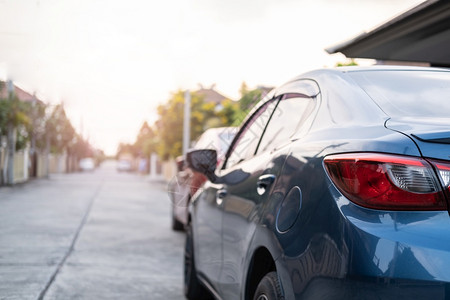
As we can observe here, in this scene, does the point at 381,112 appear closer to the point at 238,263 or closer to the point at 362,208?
the point at 362,208

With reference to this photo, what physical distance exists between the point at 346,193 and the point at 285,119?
4.15 feet

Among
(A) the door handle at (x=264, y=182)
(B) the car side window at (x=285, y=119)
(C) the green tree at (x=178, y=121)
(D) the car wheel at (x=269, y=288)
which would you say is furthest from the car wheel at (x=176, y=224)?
(C) the green tree at (x=178, y=121)

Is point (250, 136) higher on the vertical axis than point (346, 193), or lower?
higher

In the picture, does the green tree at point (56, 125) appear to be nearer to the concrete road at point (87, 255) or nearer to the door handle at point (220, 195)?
the concrete road at point (87, 255)

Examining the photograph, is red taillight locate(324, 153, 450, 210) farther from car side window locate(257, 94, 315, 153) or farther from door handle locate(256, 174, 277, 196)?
car side window locate(257, 94, 315, 153)

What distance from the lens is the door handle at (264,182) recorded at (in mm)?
3023

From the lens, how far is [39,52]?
241 inches

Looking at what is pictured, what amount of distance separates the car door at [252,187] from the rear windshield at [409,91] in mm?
362

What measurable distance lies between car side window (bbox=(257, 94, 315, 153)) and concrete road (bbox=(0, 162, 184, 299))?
8.27 feet

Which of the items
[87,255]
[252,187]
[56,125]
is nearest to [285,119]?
[252,187]

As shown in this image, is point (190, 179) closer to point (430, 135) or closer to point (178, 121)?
point (430, 135)

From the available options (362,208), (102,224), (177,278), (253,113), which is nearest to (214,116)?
(102,224)

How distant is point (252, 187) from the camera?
10.9ft

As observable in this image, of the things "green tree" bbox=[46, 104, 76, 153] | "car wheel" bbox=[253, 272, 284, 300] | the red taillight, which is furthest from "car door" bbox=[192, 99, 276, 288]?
"green tree" bbox=[46, 104, 76, 153]
